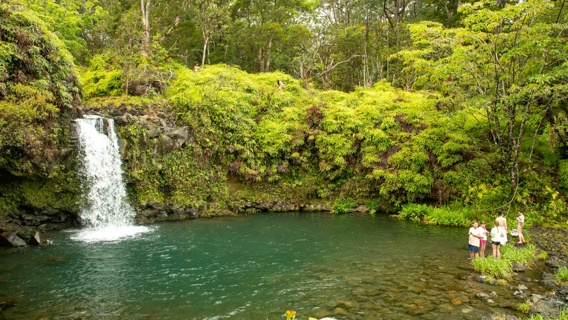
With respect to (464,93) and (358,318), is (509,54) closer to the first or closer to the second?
(464,93)

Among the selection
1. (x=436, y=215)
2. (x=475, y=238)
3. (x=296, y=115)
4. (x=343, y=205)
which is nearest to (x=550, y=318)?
(x=475, y=238)

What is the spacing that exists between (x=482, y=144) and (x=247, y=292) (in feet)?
63.9

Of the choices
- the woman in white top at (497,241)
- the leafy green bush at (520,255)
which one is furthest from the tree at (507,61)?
the leafy green bush at (520,255)

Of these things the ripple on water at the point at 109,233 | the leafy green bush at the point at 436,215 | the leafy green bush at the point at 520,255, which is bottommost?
the leafy green bush at the point at 436,215

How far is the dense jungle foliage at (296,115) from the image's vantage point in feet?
55.1

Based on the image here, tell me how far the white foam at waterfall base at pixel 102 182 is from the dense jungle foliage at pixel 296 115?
66 cm

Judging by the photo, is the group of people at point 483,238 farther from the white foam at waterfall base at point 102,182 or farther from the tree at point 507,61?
the white foam at waterfall base at point 102,182

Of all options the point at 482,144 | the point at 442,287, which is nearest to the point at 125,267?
the point at 442,287

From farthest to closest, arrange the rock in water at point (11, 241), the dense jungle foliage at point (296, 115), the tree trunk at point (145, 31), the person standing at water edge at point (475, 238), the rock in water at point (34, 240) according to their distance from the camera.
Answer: the tree trunk at point (145, 31)
the dense jungle foliage at point (296, 115)
the rock in water at point (34, 240)
the rock in water at point (11, 241)
the person standing at water edge at point (475, 238)

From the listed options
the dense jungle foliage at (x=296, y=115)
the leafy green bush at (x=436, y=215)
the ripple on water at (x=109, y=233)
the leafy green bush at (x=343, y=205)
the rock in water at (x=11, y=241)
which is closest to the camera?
the rock in water at (x=11, y=241)

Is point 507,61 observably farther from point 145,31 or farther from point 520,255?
point 145,31

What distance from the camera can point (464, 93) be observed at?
65.8 feet

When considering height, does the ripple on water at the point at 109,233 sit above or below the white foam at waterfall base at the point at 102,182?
below

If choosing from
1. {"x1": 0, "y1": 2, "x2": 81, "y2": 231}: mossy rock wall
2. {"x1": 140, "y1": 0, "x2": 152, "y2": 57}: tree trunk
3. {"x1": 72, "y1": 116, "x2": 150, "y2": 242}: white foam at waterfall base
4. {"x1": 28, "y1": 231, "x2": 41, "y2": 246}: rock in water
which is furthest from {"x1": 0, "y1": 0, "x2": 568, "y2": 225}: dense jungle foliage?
{"x1": 28, "y1": 231, "x2": 41, "y2": 246}: rock in water
